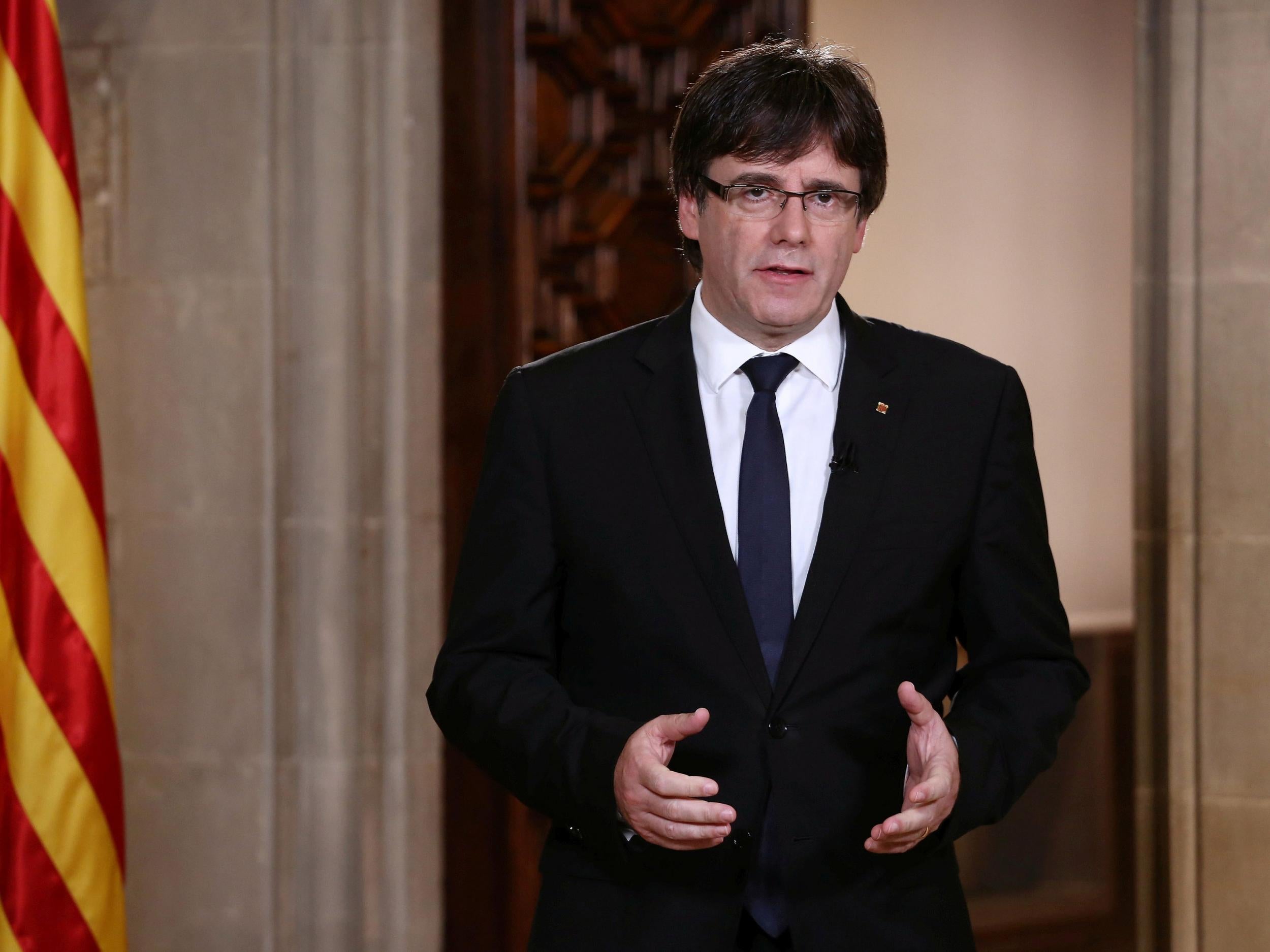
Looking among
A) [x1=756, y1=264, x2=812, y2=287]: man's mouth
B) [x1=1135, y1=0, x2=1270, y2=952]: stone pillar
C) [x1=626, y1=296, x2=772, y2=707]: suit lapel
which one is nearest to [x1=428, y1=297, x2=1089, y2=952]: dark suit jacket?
[x1=626, y1=296, x2=772, y2=707]: suit lapel

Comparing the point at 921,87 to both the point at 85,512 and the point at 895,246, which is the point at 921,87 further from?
the point at 85,512

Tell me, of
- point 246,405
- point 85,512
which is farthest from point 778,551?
point 246,405

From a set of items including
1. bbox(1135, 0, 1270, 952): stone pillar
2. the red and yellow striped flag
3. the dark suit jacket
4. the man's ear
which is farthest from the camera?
bbox(1135, 0, 1270, 952): stone pillar

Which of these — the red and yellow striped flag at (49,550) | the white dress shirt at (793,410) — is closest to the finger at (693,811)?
the white dress shirt at (793,410)

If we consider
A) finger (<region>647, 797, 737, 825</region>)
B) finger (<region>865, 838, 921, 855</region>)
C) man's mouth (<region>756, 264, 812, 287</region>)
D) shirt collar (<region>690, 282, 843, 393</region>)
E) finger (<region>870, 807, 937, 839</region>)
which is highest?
man's mouth (<region>756, 264, 812, 287</region>)

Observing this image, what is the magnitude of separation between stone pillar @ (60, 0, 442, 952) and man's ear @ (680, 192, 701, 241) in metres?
1.52

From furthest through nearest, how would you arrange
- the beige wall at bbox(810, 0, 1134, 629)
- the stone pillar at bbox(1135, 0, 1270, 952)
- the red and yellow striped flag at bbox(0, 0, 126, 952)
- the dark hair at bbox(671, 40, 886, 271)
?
the beige wall at bbox(810, 0, 1134, 629)
the stone pillar at bbox(1135, 0, 1270, 952)
the red and yellow striped flag at bbox(0, 0, 126, 952)
the dark hair at bbox(671, 40, 886, 271)

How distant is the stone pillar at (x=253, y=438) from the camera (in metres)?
3.19

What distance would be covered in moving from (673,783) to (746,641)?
0.23 m

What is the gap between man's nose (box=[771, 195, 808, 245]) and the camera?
5.41 feet

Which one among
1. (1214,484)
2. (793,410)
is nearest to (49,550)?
(793,410)

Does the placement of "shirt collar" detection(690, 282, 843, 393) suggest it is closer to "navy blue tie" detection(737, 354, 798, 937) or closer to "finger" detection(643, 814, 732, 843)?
"navy blue tie" detection(737, 354, 798, 937)

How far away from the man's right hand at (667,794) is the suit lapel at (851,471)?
0.62 feet

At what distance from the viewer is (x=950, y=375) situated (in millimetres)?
1729
